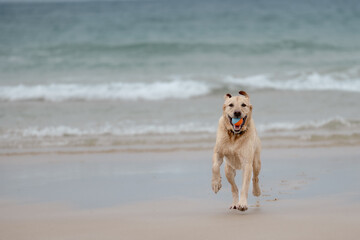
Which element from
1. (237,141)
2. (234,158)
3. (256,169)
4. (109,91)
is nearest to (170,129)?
(256,169)

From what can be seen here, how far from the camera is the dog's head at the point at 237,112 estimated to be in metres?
5.43

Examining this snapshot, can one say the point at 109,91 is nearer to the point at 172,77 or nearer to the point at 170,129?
the point at 172,77

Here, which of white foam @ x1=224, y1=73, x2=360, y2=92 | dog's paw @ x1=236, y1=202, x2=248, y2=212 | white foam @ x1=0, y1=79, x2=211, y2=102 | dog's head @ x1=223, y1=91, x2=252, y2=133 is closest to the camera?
dog's head @ x1=223, y1=91, x2=252, y2=133

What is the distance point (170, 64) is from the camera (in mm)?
22031

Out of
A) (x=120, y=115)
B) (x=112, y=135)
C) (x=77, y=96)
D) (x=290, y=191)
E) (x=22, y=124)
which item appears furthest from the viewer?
(x=77, y=96)

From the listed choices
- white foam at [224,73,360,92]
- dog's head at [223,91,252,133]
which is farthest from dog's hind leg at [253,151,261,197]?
white foam at [224,73,360,92]

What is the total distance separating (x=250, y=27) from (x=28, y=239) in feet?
85.1

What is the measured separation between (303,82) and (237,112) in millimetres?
12772

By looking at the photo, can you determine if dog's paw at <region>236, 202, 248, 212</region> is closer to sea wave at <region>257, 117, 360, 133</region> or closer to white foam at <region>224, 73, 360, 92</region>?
sea wave at <region>257, 117, 360, 133</region>

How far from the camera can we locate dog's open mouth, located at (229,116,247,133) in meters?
5.50

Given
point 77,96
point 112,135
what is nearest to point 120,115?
point 112,135

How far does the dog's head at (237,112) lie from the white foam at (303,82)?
1113 centimetres

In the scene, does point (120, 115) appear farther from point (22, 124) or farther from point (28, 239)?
point (28, 239)

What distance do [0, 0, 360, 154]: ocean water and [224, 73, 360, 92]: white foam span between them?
3 centimetres
